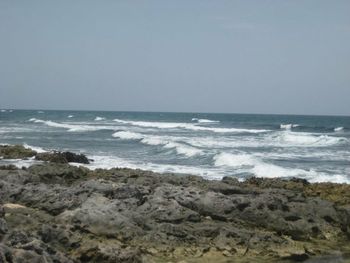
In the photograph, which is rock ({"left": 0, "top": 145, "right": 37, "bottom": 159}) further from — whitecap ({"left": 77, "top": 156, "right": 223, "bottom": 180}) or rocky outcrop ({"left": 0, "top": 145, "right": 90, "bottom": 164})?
whitecap ({"left": 77, "top": 156, "right": 223, "bottom": 180})

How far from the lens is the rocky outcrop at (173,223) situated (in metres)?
9.53

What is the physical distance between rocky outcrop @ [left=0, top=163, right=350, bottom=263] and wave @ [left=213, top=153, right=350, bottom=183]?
9.13 meters

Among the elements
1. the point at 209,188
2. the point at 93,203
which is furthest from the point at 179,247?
the point at 209,188

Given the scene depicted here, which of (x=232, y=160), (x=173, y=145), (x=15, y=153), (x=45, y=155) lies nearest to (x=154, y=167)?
(x=232, y=160)

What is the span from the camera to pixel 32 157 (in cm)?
2716

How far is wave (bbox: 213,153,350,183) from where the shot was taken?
22059 millimetres

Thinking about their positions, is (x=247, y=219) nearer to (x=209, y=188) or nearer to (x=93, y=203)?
(x=209, y=188)

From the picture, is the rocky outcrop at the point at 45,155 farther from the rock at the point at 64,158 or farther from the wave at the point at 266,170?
the wave at the point at 266,170

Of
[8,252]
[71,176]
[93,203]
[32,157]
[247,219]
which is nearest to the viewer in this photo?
[8,252]

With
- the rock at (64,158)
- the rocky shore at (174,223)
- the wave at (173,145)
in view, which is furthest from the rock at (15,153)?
the rocky shore at (174,223)

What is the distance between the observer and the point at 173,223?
10844mm

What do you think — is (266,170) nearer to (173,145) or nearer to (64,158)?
(64,158)

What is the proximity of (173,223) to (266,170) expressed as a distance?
14082 mm

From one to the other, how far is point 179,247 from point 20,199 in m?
4.49
